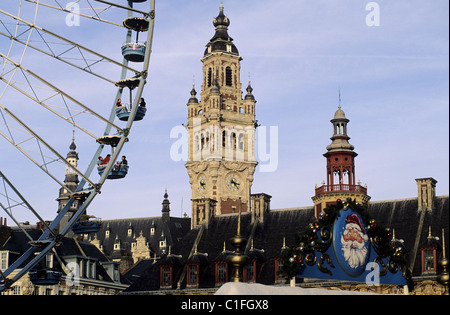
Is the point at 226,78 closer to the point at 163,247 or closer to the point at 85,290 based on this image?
the point at 163,247

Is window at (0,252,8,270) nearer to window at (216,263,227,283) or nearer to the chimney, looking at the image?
window at (216,263,227,283)

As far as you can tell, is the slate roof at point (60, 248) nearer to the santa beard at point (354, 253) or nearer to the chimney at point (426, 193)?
the chimney at point (426, 193)

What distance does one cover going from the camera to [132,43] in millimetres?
55500

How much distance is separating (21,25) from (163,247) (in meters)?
95.5

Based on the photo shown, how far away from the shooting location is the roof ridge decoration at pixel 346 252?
49.3 metres

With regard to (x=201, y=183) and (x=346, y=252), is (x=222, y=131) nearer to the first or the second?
(x=201, y=183)

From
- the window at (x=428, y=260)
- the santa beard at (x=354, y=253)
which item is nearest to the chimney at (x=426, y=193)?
the window at (x=428, y=260)

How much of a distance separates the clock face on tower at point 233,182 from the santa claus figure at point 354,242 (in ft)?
284

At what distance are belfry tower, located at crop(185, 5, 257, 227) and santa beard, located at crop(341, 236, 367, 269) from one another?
3303 inches

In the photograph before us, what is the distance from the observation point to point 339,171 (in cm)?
8731
